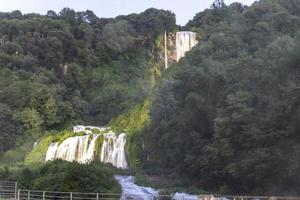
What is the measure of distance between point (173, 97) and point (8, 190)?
22.6m

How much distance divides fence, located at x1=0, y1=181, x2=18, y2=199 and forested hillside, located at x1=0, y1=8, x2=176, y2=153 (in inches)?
1404

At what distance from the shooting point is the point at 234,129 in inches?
1430

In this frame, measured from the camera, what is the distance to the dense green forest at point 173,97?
33438 mm

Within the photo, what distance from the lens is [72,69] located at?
10462 centimetres

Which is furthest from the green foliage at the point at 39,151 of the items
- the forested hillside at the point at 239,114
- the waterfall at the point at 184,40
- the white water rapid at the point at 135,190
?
the waterfall at the point at 184,40

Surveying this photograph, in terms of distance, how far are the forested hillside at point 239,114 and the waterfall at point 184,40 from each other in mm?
56093

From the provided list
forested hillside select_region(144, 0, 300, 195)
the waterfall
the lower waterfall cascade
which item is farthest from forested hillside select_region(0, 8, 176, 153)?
forested hillside select_region(144, 0, 300, 195)

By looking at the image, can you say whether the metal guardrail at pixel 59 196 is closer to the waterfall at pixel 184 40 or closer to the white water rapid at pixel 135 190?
the white water rapid at pixel 135 190

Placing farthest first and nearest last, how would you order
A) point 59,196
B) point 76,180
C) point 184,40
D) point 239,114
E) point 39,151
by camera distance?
point 184,40
point 39,151
point 239,114
point 76,180
point 59,196

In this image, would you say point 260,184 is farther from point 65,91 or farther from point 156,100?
point 65,91

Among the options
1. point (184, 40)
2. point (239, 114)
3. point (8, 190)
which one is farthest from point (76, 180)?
point (184, 40)

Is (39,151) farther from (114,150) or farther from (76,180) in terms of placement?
(76,180)

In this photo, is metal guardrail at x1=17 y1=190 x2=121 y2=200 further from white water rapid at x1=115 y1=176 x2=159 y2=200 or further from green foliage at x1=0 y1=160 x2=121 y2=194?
white water rapid at x1=115 y1=176 x2=159 y2=200

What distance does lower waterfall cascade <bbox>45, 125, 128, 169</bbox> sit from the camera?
61500 mm
